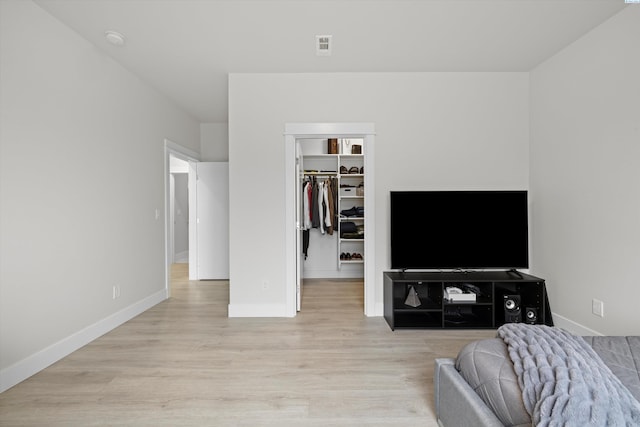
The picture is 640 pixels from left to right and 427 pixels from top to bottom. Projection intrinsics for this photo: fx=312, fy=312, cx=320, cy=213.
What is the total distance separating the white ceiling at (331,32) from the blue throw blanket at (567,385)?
7.40 feet

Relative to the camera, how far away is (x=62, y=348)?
242cm

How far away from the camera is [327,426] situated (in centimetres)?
163

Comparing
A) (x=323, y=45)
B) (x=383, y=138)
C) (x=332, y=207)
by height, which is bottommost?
(x=332, y=207)

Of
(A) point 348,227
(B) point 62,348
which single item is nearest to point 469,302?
(A) point 348,227

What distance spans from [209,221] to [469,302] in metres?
3.88

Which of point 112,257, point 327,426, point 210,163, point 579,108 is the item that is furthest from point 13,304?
point 579,108

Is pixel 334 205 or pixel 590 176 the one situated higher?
pixel 590 176

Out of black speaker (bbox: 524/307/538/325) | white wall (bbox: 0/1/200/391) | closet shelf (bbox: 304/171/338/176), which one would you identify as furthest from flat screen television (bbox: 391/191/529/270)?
white wall (bbox: 0/1/200/391)

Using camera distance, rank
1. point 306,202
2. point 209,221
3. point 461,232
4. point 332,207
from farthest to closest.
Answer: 1. point 209,221
2. point 332,207
3. point 306,202
4. point 461,232

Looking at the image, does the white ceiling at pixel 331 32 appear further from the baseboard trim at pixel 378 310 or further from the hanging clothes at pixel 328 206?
the baseboard trim at pixel 378 310

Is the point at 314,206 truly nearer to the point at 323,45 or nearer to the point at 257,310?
the point at 257,310

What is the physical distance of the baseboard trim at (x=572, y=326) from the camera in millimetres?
2610

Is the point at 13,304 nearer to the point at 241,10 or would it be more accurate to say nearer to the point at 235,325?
the point at 235,325

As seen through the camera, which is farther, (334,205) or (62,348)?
(334,205)
